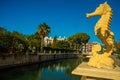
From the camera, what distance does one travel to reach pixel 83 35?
361ft

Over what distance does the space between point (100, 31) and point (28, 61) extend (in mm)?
38449

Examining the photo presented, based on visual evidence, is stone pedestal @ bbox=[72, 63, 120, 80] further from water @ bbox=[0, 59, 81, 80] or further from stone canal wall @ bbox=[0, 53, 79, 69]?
stone canal wall @ bbox=[0, 53, 79, 69]

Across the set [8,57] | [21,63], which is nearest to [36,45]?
[21,63]

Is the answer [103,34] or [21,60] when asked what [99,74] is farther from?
[21,60]

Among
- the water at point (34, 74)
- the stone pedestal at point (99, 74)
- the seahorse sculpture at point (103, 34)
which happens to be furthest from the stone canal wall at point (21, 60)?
the stone pedestal at point (99, 74)

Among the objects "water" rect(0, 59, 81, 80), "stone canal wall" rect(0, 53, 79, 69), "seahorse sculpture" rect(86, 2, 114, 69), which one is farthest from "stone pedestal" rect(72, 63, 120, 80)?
"stone canal wall" rect(0, 53, 79, 69)

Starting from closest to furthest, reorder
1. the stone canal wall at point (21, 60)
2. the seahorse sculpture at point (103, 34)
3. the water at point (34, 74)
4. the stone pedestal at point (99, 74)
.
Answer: the stone pedestal at point (99, 74)
the seahorse sculpture at point (103, 34)
the water at point (34, 74)
the stone canal wall at point (21, 60)

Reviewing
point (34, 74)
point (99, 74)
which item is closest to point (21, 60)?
point (34, 74)

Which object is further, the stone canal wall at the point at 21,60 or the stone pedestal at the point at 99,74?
the stone canal wall at the point at 21,60

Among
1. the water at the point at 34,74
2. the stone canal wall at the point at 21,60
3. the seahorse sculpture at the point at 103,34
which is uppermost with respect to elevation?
the seahorse sculpture at the point at 103,34

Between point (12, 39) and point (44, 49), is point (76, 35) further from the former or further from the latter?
point (12, 39)

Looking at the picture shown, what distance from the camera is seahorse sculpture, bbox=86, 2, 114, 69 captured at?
21.8ft

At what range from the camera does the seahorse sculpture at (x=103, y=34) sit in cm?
666

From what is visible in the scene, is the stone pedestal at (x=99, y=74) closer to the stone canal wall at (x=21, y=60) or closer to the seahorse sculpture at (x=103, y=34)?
the seahorse sculpture at (x=103, y=34)
